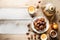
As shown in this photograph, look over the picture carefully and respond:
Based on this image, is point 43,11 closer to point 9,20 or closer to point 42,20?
point 42,20

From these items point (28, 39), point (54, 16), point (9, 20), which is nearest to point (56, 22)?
point (54, 16)

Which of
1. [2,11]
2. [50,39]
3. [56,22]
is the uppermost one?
[2,11]

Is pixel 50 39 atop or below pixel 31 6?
below

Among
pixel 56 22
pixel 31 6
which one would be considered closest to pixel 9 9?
pixel 31 6

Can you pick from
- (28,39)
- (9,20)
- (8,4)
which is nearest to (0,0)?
(8,4)

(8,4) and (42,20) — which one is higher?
(8,4)

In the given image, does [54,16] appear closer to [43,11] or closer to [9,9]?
[43,11]
